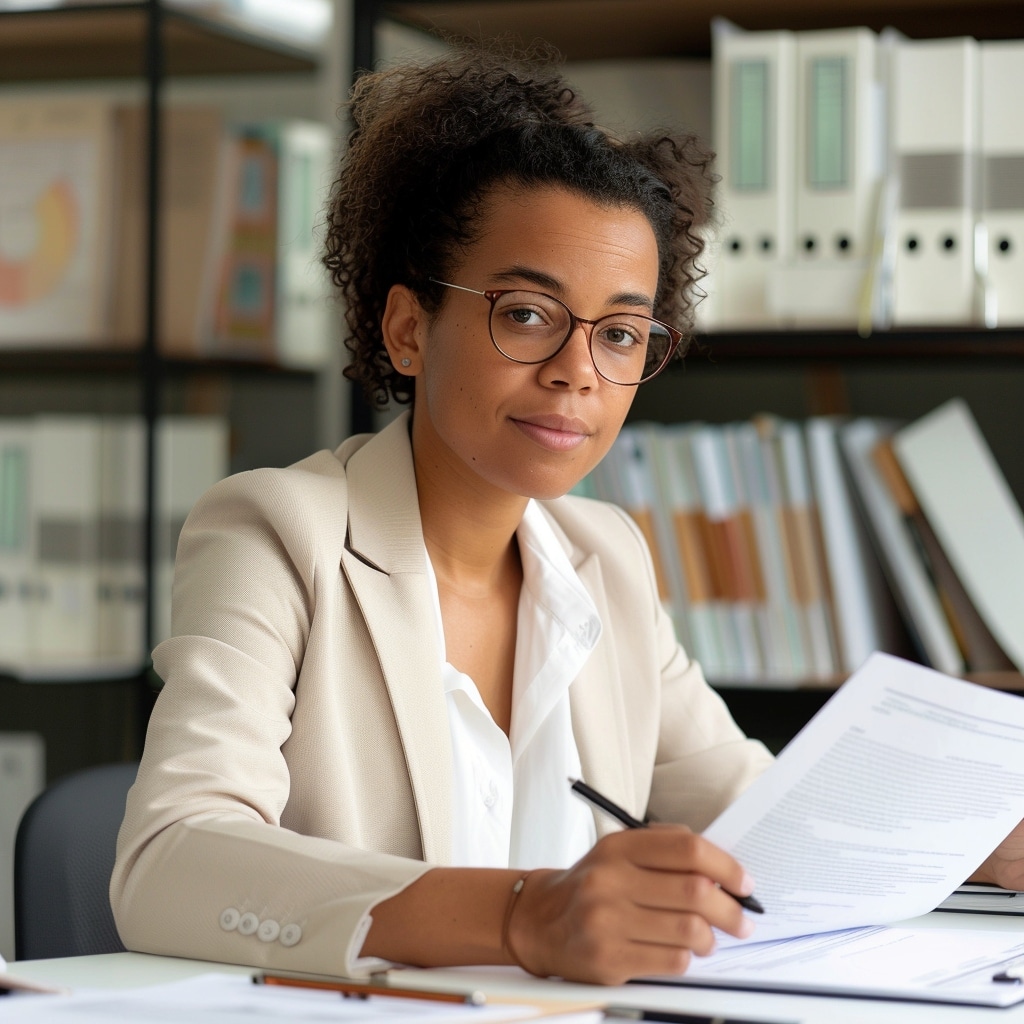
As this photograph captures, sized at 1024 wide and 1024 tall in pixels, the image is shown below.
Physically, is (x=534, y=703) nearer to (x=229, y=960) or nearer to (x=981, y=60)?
(x=229, y=960)

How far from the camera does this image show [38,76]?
8.54 ft

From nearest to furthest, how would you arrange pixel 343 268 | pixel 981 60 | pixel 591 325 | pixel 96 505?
pixel 591 325, pixel 343 268, pixel 981 60, pixel 96 505

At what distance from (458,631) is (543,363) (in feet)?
0.93

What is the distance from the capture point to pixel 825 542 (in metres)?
2.00

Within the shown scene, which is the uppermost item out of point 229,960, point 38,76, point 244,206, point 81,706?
point 38,76

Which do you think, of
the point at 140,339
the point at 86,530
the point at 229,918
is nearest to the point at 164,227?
the point at 140,339

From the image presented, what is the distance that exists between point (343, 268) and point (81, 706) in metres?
1.40

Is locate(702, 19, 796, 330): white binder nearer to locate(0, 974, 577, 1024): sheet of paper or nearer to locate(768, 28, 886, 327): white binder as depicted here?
locate(768, 28, 886, 327): white binder

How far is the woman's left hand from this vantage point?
117cm

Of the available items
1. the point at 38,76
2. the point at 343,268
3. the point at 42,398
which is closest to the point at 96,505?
the point at 42,398

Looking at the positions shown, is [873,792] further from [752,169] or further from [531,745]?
[752,169]

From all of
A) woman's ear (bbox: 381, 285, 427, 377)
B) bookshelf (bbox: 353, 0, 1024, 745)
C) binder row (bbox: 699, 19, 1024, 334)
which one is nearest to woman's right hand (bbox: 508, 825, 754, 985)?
woman's ear (bbox: 381, 285, 427, 377)

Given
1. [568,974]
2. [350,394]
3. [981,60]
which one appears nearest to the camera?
[568,974]

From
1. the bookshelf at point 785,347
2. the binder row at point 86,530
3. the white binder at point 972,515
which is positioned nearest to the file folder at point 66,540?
the binder row at point 86,530
